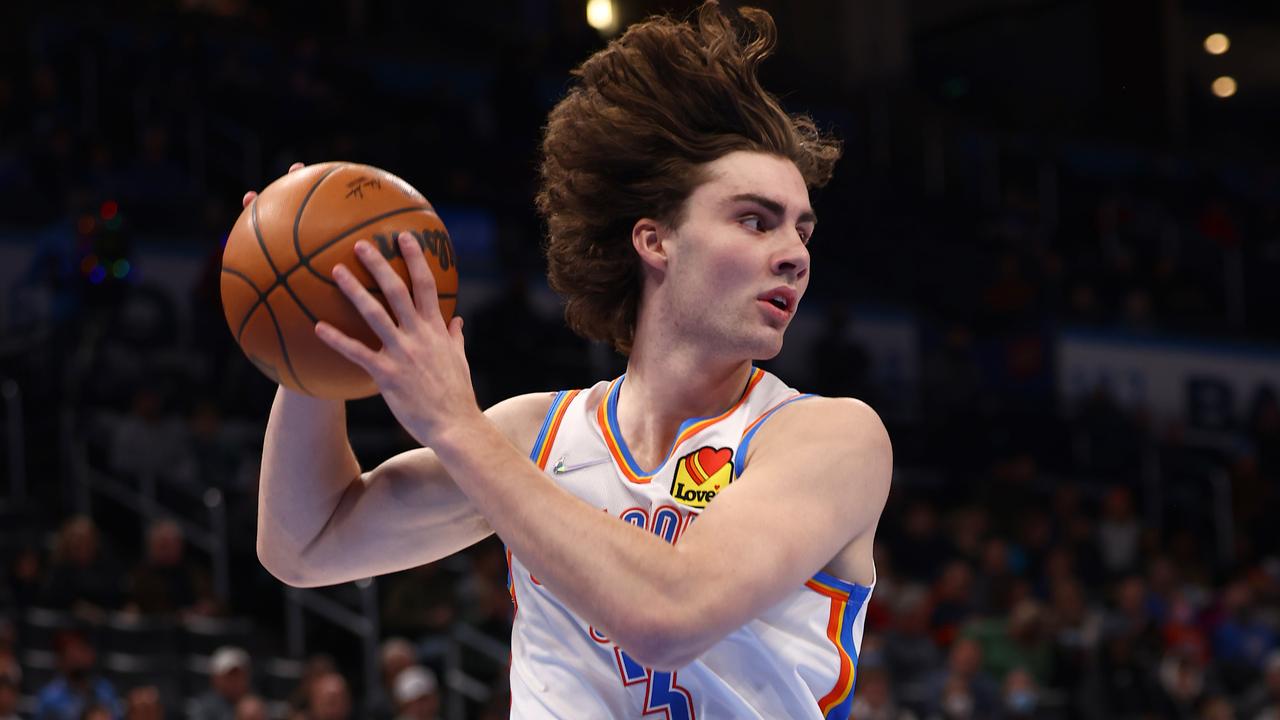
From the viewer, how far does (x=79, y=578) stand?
11242mm

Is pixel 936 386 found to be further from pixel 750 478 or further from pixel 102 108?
pixel 750 478

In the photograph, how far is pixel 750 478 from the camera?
3.01 meters

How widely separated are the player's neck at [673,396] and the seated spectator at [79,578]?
28.7 ft

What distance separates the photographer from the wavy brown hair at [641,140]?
3.42m

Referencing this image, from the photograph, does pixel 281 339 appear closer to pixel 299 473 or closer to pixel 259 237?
pixel 259 237

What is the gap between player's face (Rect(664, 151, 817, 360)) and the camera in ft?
10.6

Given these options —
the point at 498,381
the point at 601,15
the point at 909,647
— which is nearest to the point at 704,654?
the point at 909,647

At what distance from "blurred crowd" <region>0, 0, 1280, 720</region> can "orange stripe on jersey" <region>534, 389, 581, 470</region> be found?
6928mm

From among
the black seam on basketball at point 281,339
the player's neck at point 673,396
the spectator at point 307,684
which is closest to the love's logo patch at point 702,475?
the player's neck at point 673,396

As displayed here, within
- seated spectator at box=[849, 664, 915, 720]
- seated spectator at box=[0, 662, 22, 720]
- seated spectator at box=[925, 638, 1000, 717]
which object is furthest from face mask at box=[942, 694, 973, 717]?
seated spectator at box=[0, 662, 22, 720]

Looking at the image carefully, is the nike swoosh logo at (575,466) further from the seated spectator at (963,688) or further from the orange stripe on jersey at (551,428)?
the seated spectator at (963,688)

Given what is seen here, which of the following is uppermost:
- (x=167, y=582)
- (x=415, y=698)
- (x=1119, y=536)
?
(x=167, y=582)

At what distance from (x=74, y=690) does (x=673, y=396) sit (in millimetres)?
7863

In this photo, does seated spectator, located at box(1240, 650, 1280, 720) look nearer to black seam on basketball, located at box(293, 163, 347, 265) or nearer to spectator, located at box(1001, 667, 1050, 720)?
spectator, located at box(1001, 667, 1050, 720)
